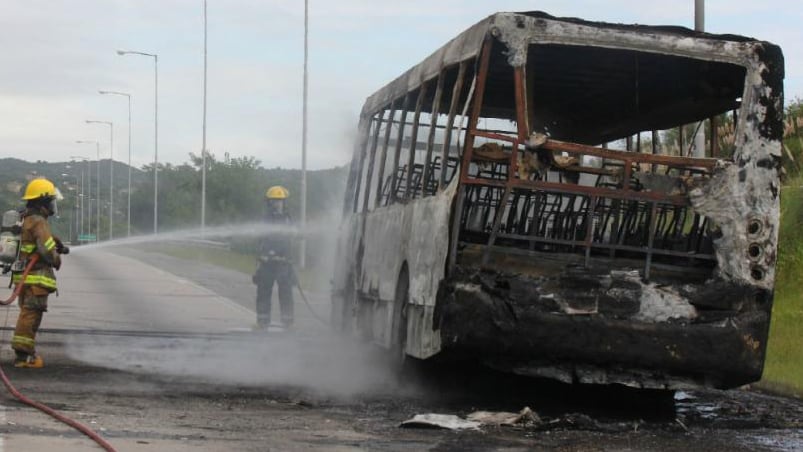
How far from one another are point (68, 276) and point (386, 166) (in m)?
24.9

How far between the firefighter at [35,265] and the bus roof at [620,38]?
471 cm

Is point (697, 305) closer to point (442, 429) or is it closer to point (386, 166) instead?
point (442, 429)

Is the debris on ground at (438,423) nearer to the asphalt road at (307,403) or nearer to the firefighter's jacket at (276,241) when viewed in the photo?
the asphalt road at (307,403)

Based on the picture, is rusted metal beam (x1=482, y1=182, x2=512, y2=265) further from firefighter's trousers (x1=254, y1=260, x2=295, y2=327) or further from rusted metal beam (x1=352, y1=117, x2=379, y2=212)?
firefighter's trousers (x1=254, y1=260, x2=295, y2=327)

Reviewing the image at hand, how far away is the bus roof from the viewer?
31.8ft

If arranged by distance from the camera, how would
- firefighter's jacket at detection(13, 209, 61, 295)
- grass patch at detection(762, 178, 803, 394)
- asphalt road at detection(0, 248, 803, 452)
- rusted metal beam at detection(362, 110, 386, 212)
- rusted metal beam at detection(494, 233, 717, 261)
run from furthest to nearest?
1. rusted metal beam at detection(362, 110, 386, 212)
2. grass patch at detection(762, 178, 803, 394)
3. firefighter's jacket at detection(13, 209, 61, 295)
4. rusted metal beam at detection(494, 233, 717, 261)
5. asphalt road at detection(0, 248, 803, 452)

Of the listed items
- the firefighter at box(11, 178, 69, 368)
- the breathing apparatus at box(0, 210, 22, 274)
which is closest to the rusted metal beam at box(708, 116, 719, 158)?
the firefighter at box(11, 178, 69, 368)

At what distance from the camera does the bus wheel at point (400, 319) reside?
11645 mm

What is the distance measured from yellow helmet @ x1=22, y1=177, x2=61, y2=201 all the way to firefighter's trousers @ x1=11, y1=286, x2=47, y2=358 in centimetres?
83

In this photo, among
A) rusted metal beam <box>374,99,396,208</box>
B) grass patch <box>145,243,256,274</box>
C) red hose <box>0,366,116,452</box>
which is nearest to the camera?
red hose <box>0,366,116,452</box>

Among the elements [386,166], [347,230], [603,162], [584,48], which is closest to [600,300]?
[603,162]

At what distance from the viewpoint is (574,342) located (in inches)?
385

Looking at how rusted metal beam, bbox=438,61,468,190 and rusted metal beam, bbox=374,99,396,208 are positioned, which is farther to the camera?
rusted metal beam, bbox=374,99,396,208

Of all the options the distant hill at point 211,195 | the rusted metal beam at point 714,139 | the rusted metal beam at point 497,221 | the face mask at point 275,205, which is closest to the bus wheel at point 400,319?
the rusted metal beam at point 497,221
